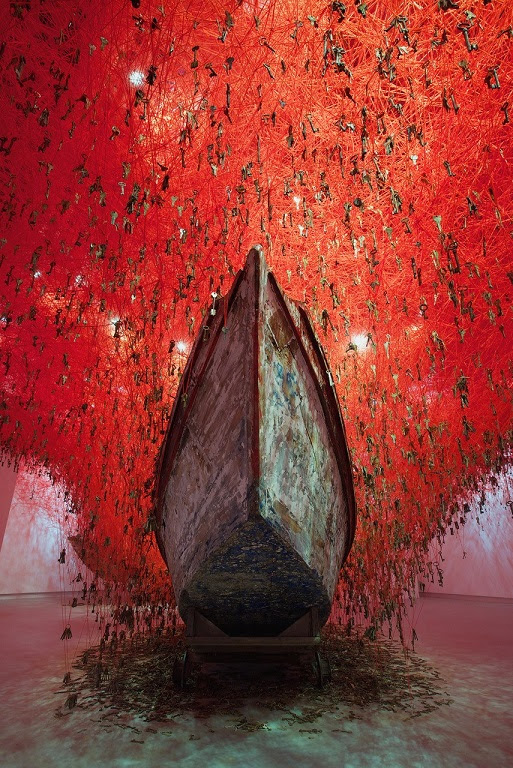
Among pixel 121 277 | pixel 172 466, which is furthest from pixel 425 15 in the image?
pixel 172 466

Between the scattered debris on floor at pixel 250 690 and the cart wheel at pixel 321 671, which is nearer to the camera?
the scattered debris on floor at pixel 250 690

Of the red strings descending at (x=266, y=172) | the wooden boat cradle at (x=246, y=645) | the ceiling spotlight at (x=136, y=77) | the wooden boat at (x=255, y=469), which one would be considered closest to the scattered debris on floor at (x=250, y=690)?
the wooden boat cradle at (x=246, y=645)

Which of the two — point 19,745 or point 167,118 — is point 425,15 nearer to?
point 167,118

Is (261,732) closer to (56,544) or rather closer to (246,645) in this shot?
(246,645)

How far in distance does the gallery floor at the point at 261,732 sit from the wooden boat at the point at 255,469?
2.91 feet

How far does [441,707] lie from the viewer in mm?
3844

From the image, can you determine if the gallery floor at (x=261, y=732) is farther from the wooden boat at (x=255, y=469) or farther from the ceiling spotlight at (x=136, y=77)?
the ceiling spotlight at (x=136, y=77)

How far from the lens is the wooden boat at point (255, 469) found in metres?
3.31

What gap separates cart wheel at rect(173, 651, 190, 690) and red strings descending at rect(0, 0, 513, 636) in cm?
135

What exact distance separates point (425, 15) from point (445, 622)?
9.88 m

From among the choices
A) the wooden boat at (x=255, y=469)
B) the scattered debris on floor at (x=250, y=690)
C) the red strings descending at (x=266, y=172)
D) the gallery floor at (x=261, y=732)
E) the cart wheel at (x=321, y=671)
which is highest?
the red strings descending at (x=266, y=172)

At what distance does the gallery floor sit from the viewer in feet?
9.18

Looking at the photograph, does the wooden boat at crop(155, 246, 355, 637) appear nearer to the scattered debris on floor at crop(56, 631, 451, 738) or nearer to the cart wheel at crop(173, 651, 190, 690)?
the cart wheel at crop(173, 651, 190, 690)

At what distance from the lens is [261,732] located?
10.6ft
